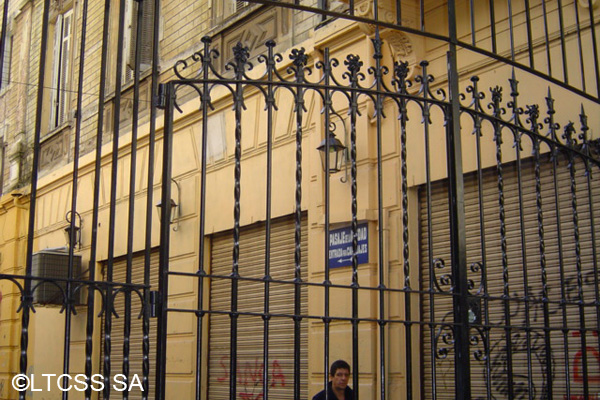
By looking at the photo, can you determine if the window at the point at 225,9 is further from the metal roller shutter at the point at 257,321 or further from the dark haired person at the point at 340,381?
the dark haired person at the point at 340,381

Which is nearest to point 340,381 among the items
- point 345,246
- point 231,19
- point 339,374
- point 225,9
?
point 339,374

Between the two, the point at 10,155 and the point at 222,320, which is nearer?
the point at 222,320

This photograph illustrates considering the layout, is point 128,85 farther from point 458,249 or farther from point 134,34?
point 458,249

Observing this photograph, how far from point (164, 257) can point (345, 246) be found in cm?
429

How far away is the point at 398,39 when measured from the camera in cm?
755

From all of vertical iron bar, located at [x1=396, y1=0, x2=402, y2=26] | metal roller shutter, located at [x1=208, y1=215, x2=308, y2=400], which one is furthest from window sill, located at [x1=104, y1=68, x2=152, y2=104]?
vertical iron bar, located at [x1=396, y1=0, x2=402, y2=26]

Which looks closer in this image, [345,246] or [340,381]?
[340,381]

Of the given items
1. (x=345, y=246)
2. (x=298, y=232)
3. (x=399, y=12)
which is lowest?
(x=298, y=232)

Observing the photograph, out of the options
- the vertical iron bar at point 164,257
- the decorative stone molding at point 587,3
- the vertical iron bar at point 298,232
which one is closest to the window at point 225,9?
the decorative stone molding at point 587,3

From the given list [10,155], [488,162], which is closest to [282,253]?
[488,162]

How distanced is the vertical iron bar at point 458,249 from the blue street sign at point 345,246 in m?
3.35

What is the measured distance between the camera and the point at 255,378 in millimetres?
9023

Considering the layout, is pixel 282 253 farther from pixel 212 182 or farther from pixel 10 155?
pixel 10 155

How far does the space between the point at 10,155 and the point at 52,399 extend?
544 cm
